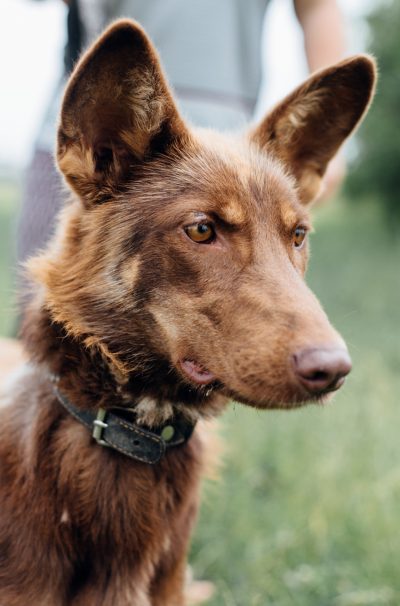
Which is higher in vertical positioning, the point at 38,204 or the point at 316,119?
the point at 316,119

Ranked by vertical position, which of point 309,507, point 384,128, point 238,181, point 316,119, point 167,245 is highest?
point 384,128

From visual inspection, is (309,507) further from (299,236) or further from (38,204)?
(38,204)

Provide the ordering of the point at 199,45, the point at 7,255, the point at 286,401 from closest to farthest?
the point at 286,401 < the point at 199,45 < the point at 7,255

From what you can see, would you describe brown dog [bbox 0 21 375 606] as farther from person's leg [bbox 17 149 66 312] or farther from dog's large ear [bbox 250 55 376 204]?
person's leg [bbox 17 149 66 312]

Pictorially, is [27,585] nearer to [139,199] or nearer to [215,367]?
[215,367]

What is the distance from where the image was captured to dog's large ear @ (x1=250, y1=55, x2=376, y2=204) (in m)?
3.32

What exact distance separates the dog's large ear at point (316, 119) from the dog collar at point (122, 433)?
1478mm

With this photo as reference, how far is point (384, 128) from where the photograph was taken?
25.1 m

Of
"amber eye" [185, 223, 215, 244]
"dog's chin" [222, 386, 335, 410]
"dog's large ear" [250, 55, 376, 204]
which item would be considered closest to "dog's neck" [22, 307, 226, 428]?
"dog's chin" [222, 386, 335, 410]

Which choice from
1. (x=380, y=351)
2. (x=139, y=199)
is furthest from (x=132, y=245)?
(x=380, y=351)

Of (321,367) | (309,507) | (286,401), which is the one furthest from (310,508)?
(321,367)

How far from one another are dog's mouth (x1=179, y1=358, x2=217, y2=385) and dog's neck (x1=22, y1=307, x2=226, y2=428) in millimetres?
162

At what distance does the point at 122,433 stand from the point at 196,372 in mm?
423

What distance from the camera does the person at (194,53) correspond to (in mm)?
3879
